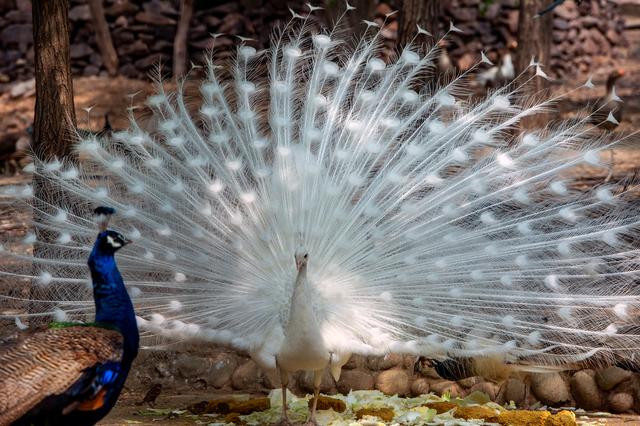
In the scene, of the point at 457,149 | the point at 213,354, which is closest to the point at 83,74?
the point at 213,354

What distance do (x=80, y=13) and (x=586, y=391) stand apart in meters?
13.1

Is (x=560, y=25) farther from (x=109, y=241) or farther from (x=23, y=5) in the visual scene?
(x=109, y=241)

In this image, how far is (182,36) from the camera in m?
16.7

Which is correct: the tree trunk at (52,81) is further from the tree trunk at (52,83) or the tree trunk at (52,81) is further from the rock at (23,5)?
the rock at (23,5)

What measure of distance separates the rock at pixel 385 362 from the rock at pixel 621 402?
136 centimetres

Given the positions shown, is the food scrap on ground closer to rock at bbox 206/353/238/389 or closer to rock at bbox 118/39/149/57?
rock at bbox 206/353/238/389

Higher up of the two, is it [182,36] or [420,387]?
[182,36]

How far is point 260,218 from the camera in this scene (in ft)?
21.3

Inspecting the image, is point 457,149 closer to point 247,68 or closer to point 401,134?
point 401,134

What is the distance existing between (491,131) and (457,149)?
0.24m

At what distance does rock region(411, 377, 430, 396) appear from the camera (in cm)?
704

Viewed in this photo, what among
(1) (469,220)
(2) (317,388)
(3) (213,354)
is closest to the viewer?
(2) (317,388)

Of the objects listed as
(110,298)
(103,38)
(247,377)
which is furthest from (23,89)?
(110,298)

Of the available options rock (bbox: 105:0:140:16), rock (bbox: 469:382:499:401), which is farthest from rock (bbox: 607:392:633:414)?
rock (bbox: 105:0:140:16)
